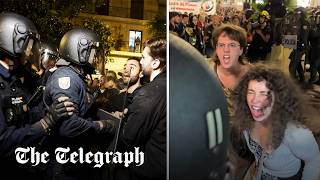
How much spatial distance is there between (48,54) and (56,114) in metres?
0.44

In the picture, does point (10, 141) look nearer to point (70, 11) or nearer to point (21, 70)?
point (21, 70)

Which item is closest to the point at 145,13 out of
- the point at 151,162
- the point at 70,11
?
the point at 70,11

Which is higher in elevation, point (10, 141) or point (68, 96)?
point (68, 96)

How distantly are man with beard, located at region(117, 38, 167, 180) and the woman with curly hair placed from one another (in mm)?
580

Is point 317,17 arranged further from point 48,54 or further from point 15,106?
point 15,106

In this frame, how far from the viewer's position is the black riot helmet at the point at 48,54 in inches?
129

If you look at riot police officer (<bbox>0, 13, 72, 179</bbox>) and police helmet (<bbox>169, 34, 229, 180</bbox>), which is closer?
riot police officer (<bbox>0, 13, 72, 179</bbox>)

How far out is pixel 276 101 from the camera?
11.6 feet

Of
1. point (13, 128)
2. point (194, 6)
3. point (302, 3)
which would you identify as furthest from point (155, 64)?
point (302, 3)

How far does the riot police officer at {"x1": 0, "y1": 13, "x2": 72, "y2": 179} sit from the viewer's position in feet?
10.4

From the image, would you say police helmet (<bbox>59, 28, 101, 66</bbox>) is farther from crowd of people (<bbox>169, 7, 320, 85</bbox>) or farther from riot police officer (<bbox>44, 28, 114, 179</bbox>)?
crowd of people (<bbox>169, 7, 320, 85</bbox>)

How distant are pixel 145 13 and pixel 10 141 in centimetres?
130

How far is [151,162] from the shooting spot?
Result: 337 cm

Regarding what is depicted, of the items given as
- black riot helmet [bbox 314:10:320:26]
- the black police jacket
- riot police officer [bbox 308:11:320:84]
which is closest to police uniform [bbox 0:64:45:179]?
the black police jacket
